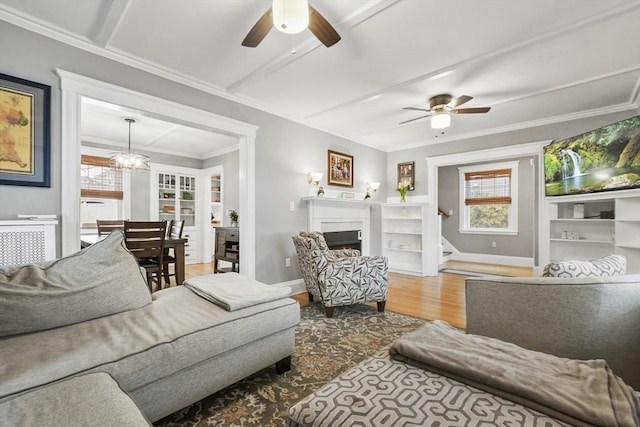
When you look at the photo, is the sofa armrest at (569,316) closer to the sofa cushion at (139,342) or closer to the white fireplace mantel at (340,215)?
the sofa cushion at (139,342)

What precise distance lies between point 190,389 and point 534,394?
4.88 ft

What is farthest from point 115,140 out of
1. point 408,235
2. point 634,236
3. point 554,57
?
point 634,236

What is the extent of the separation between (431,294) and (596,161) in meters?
2.55

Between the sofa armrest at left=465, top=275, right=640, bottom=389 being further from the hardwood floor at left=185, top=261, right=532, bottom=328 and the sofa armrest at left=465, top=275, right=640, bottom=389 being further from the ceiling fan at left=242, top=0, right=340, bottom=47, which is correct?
the ceiling fan at left=242, top=0, right=340, bottom=47

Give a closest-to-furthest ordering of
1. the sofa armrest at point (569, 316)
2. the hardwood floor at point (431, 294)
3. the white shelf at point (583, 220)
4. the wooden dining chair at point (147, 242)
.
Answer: the sofa armrest at point (569, 316)
the hardwood floor at point (431, 294)
the wooden dining chair at point (147, 242)
the white shelf at point (583, 220)

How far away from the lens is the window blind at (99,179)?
5164 millimetres

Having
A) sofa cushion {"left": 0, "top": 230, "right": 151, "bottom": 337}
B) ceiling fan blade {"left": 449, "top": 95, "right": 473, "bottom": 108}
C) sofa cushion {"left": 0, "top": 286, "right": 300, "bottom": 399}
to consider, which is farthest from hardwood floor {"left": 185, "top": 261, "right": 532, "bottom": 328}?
ceiling fan blade {"left": 449, "top": 95, "right": 473, "bottom": 108}

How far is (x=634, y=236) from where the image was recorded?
10.8 ft

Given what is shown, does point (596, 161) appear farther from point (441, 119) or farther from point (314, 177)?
point (314, 177)

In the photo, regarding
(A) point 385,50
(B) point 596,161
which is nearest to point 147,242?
(A) point 385,50

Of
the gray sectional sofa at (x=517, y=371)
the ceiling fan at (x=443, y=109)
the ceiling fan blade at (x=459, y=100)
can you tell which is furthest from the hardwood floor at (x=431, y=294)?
the ceiling fan blade at (x=459, y=100)

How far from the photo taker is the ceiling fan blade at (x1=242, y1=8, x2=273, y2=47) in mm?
1767

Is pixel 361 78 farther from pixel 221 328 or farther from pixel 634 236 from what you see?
pixel 634 236

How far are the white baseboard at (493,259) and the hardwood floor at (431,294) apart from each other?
31 cm
